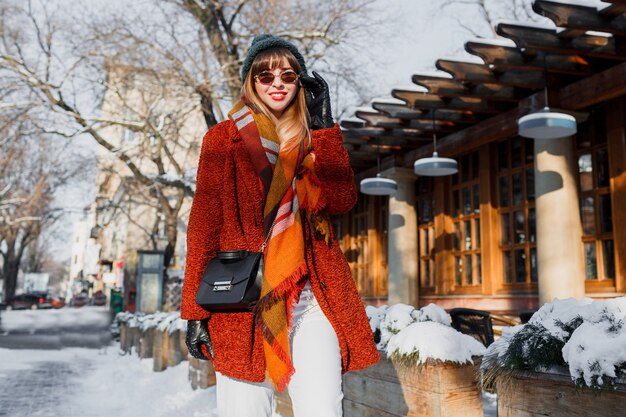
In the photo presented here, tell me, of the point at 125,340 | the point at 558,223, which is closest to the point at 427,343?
the point at 558,223

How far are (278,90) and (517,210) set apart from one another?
7713 mm

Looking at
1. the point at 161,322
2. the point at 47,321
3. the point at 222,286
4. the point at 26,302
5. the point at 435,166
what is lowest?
the point at 47,321

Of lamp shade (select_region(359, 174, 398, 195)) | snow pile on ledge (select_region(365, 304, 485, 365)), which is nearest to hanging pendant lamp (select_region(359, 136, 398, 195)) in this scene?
lamp shade (select_region(359, 174, 398, 195))

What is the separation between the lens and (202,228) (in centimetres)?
214

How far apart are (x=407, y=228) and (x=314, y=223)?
9.57 metres

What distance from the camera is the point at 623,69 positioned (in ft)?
23.6

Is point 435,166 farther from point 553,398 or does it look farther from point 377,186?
point 553,398

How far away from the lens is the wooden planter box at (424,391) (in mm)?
3432

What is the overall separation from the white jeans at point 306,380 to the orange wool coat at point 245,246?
4 centimetres

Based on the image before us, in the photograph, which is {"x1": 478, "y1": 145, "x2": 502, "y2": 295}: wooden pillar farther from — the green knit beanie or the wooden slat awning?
the green knit beanie

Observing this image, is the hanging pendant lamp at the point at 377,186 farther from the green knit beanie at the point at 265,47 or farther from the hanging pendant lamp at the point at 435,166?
the green knit beanie at the point at 265,47

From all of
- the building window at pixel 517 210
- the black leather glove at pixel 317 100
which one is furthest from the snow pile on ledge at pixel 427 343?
the building window at pixel 517 210

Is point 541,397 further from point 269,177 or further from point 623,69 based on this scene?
point 623,69

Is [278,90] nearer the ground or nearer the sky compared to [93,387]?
nearer the sky
